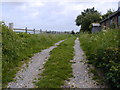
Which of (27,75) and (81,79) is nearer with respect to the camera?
(81,79)

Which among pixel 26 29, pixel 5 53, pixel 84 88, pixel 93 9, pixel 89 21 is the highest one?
pixel 93 9

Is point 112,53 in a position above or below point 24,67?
above

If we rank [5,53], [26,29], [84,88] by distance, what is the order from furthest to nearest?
[26,29], [5,53], [84,88]

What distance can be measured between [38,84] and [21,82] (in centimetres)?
88

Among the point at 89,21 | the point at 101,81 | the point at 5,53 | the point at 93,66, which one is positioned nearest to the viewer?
the point at 101,81

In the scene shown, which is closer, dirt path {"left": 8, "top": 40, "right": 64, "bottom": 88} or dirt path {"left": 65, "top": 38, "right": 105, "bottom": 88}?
dirt path {"left": 65, "top": 38, "right": 105, "bottom": 88}

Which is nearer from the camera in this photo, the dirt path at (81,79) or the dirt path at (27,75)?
the dirt path at (81,79)

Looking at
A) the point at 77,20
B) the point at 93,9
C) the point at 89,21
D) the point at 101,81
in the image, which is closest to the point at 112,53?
the point at 101,81

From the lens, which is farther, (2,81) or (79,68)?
(79,68)

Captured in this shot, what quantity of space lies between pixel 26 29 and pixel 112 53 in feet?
46.1

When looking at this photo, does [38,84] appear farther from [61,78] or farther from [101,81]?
[101,81]

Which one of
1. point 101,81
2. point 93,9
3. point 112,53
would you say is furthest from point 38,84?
A: point 93,9

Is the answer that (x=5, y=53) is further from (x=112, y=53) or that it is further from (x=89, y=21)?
(x=89, y=21)

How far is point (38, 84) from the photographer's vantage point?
534 cm
